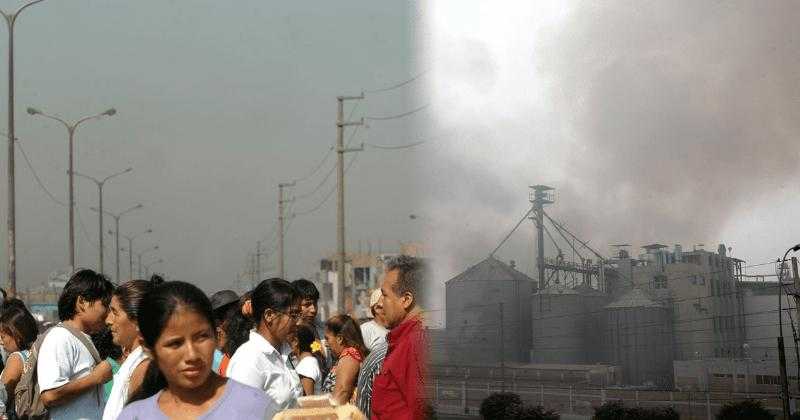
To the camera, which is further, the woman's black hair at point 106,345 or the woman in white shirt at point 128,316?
the woman's black hair at point 106,345

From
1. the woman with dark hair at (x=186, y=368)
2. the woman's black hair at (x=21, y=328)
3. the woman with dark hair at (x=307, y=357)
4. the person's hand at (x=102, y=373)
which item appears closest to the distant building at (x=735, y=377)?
the woman with dark hair at (x=186, y=368)

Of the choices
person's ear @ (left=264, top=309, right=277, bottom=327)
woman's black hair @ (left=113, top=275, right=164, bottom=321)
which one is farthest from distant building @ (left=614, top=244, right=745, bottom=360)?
woman's black hair @ (left=113, top=275, right=164, bottom=321)

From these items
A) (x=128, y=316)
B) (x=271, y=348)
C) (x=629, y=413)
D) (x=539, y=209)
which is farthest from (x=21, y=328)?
(x=629, y=413)

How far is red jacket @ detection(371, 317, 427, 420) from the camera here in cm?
417

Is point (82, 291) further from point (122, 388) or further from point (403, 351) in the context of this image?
point (403, 351)

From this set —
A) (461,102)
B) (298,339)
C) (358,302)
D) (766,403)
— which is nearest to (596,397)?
(766,403)

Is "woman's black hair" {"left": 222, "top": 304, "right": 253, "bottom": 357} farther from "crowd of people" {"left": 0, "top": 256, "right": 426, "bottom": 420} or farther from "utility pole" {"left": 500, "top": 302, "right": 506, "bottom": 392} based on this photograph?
"utility pole" {"left": 500, "top": 302, "right": 506, "bottom": 392}

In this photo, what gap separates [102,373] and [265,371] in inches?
45.8

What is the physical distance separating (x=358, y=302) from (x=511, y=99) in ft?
350

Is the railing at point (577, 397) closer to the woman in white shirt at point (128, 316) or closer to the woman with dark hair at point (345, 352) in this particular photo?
the woman in white shirt at point (128, 316)

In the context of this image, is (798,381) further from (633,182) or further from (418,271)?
(418,271)

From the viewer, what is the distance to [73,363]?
5.36 m

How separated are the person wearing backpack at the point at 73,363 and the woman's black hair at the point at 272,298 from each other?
3.00ft

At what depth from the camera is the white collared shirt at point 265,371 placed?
4480 millimetres
